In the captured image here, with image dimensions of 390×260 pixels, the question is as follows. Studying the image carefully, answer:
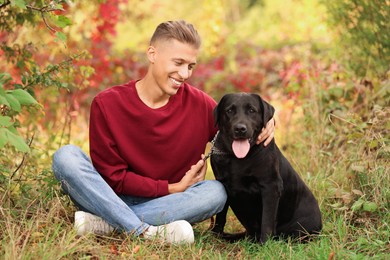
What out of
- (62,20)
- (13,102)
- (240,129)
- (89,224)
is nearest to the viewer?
(13,102)

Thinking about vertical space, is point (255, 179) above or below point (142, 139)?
below

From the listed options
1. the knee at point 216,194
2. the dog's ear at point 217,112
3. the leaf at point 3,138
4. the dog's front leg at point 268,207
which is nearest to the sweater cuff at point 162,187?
the knee at point 216,194

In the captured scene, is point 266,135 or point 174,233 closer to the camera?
point 174,233

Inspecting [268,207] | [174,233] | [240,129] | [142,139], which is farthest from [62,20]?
[268,207]

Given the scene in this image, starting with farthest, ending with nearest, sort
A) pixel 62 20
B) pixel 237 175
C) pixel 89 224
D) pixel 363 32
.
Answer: pixel 363 32 < pixel 237 175 < pixel 89 224 < pixel 62 20

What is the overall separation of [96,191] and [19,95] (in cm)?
97

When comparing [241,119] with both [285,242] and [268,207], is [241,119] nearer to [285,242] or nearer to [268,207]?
[268,207]

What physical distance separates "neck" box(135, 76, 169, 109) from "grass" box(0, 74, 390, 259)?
2.59ft

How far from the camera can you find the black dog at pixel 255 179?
3494 millimetres

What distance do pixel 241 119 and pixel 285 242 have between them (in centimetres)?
82

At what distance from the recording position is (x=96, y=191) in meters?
3.34

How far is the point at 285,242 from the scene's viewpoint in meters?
3.62

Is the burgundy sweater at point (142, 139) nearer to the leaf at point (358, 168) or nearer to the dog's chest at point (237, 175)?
the dog's chest at point (237, 175)

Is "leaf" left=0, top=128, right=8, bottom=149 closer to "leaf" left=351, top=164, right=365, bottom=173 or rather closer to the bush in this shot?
"leaf" left=351, top=164, right=365, bottom=173
